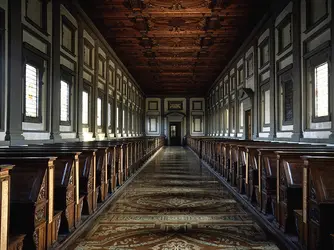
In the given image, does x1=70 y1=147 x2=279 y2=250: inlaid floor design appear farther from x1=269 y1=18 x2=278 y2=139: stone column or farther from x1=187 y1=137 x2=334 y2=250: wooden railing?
x1=269 y1=18 x2=278 y2=139: stone column

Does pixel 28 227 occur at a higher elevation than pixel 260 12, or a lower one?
lower

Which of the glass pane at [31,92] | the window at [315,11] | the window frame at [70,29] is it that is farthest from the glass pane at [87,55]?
the window at [315,11]

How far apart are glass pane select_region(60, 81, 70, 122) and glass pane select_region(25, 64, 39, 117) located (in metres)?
1.52

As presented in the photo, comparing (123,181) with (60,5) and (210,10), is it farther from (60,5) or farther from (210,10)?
(210,10)

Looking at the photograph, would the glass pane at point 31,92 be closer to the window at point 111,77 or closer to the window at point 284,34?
the window at point 284,34

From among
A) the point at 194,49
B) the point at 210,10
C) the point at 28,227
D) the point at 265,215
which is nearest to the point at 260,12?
the point at 210,10

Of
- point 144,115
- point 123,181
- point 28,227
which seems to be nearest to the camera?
point 28,227

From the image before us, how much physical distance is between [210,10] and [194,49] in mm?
4721

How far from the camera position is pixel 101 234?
3520 mm

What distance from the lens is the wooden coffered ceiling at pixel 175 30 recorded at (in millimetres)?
9727

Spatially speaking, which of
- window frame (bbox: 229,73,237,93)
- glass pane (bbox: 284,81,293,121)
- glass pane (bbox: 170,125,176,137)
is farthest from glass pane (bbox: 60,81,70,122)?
glass pane (bbox: 170,125,176,137)

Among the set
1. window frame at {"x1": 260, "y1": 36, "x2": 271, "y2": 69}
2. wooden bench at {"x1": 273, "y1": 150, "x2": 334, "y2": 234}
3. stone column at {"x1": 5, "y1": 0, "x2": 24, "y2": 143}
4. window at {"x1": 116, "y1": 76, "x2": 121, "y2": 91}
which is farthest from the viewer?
window at {"x1": 116, "y1": 76, "x2": 121, "y2": 91}

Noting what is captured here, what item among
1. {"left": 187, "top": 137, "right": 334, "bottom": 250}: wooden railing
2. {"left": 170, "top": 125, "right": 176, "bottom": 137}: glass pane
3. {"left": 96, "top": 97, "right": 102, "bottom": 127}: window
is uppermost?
{"left": 96, "top": 97, "right": 102, "bottom": 127}: window

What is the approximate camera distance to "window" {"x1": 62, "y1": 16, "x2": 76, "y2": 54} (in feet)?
29.6
